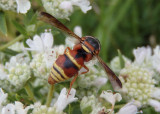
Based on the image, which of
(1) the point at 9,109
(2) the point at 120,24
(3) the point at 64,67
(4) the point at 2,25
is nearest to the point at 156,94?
(3) the point at 64,67

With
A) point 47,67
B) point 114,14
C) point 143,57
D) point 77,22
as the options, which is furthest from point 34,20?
point 114,14

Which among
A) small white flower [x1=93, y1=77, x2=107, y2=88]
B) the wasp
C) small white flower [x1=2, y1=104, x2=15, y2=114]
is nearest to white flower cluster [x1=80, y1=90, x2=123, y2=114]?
small white flower [x1=93, y1=77, x2=107, y2=88]

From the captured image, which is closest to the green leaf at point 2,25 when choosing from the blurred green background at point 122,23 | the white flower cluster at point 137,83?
the white flower cluster at point 137,83

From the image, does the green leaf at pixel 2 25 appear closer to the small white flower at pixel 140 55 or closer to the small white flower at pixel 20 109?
the small white flower at pixel 20 109

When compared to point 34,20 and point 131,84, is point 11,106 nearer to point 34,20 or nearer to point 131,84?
point 34,20

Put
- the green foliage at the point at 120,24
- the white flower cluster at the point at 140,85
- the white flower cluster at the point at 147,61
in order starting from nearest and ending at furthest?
the white flower cluster at the point at 140,85, the white flower cluster at the point at 147,61, the green foliage at the point at 120,24
